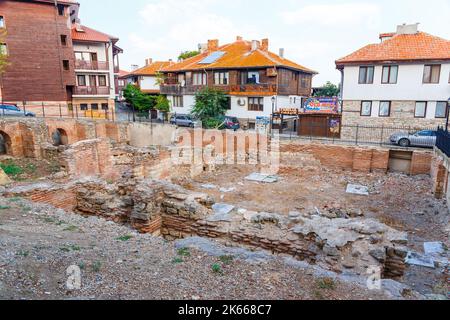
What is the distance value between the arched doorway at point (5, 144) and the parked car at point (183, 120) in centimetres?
1444

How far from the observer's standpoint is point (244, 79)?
A: 31.7 m

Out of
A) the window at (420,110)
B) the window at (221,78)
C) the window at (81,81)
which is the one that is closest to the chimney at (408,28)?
the window at (420,110)

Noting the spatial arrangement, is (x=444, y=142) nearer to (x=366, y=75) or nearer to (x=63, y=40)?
(x=366, y=75)

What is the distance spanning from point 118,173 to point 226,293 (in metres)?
14.8

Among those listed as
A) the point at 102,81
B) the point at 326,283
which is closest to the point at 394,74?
the point at 326,283

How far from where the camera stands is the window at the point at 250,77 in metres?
31.1

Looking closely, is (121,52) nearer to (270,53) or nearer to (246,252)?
(270,53)

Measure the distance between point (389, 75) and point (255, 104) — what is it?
464 inches

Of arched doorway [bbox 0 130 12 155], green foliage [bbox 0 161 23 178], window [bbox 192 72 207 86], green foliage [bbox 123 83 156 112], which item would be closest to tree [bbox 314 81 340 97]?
window [bbox 192 72 207 86]

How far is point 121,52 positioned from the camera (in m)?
43.9

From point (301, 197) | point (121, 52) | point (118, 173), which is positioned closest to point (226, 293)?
point (301, 197)

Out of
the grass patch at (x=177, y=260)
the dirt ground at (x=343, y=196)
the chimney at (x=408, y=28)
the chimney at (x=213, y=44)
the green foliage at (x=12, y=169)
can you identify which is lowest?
the dirt ground at (x=343, y=196)

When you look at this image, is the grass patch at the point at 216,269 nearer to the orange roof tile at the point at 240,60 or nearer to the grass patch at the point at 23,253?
the grass patch at the point at 23,253

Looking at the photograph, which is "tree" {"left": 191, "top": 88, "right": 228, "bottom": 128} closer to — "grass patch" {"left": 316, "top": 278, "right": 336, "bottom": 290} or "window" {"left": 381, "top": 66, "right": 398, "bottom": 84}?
"window" {"left": 381, "top": 66, "right": 398, "bottom": 84}
